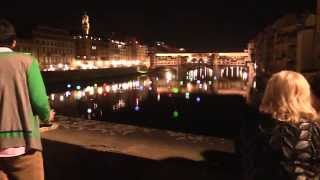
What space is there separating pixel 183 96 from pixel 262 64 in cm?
1189

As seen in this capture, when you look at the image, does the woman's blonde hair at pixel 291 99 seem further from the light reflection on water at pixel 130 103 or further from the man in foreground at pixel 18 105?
the light reflection on water at pixel 130 103

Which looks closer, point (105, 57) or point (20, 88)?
point (20, 88)

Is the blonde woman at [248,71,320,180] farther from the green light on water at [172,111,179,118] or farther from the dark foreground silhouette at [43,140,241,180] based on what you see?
the green light on water at [172,111,179,118]

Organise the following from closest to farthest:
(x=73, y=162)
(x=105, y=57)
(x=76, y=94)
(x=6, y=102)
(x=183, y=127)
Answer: (x=6, y=102) < (x=73, y=162) < (x=183, y=127) < (x=76, y=94) < (x=105, y=57)

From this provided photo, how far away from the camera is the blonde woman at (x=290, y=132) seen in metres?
2.04

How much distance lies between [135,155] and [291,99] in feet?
7.90

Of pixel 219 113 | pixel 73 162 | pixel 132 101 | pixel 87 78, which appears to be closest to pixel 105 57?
pixel 87 78

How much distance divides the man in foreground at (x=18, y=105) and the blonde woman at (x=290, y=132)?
4.01 feet

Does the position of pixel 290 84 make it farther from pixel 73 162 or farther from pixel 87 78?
pixel 87 78

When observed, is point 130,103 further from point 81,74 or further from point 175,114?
point 81,74

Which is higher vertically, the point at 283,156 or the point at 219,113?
the point at 283,156

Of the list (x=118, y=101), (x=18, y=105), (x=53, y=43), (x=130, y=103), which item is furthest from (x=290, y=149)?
(x=53, y=43)

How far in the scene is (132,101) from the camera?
2026 inches

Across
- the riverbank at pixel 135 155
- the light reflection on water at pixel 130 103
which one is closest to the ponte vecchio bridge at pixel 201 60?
the light reflection on water at pixel 130 103
